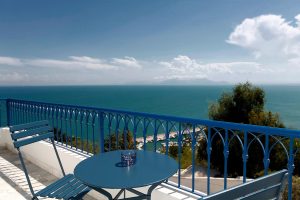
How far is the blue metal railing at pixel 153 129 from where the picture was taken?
201cm

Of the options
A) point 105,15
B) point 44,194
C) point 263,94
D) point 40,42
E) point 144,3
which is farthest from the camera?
point 40,42

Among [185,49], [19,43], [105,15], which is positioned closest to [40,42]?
[19,43]

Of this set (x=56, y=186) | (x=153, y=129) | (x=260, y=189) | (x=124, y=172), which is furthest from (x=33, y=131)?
(x=260, y=189)

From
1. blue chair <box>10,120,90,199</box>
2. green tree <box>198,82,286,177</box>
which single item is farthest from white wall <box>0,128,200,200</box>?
green tree <box>198,82,286,177</box>

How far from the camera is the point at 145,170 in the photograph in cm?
195

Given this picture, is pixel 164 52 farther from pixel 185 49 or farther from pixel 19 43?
pixel 19 43

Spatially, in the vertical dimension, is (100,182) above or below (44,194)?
above

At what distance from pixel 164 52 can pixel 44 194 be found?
10709cm

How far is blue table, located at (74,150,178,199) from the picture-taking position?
1729 millimetres

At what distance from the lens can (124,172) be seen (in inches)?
75.7

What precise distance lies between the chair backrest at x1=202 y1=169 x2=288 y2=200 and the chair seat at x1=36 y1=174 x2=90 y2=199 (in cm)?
162

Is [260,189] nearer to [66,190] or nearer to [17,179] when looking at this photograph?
[66,190]

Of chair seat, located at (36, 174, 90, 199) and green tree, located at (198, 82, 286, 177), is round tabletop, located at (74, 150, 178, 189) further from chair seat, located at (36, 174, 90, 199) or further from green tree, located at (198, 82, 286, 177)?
green tree, located at (198, 82, 286, 177)

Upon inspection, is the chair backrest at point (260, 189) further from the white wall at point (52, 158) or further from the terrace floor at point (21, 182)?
the white wall at point (52, 158)
